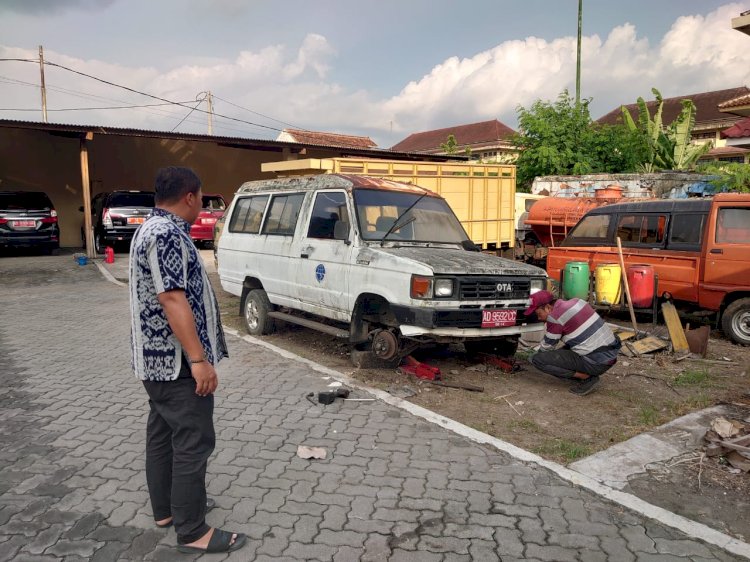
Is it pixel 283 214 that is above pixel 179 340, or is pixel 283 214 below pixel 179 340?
above

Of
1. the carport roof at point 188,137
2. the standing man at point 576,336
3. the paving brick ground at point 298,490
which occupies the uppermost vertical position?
the carport roof at point 188,137

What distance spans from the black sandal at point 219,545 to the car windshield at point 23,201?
15.7m

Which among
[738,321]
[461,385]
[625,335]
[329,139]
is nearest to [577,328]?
[461,385]

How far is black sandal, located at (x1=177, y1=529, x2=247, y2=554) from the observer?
288 cm

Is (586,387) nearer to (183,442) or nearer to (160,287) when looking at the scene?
(183,442)

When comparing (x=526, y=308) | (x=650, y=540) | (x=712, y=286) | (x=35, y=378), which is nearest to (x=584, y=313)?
(x=526, y=308)

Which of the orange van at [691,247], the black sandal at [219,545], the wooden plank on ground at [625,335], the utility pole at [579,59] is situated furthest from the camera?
the utility pole at [579,59]

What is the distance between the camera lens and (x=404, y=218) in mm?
6383

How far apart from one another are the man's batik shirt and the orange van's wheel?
7101mm

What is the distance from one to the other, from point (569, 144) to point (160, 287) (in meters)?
22.0

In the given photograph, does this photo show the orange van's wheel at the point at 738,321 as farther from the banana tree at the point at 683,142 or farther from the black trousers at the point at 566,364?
the banana tree at the point at 683,142

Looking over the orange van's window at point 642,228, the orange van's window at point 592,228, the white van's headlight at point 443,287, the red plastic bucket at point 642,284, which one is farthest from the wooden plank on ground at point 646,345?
the white van's headlight at point 443,287

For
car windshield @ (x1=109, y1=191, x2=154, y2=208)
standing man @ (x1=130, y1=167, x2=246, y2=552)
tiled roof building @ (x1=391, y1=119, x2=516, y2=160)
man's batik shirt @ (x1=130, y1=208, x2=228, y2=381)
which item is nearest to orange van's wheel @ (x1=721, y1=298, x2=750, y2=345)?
standing man @ (x1=130, y1=167, x2=246, y2=552)

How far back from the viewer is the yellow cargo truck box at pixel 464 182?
1134 cm
